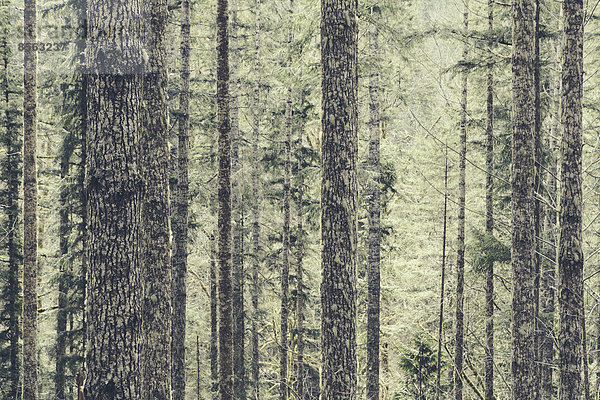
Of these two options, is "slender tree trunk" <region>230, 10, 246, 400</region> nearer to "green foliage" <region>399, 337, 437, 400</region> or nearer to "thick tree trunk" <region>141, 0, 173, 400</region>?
"green foliage" <region>399, 337, 437, 400</region>

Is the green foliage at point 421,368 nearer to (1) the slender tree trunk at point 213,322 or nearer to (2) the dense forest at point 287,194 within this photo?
(2) the dense forest at point 287,194

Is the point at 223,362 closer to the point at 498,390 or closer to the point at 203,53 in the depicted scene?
the point at 498,390

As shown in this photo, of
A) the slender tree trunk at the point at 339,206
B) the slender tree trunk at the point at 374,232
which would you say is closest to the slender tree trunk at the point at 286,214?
the slender tree trunk at the point at 374,232

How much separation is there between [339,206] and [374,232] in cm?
772

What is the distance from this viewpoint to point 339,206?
6.71 meters

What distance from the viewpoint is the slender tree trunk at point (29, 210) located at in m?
12.8

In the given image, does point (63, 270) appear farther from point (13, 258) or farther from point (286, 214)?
point (286, 214)

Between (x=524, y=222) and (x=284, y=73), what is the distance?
5805 mm

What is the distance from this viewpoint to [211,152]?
18656mm

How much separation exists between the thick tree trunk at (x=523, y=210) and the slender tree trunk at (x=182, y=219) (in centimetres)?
635

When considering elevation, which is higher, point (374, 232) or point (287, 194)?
point (287, 194)

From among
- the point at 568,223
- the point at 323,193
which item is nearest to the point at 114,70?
the point at 323,193

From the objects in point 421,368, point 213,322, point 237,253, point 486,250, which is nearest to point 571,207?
point 486,250

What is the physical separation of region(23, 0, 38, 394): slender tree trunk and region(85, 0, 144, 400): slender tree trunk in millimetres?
8413
